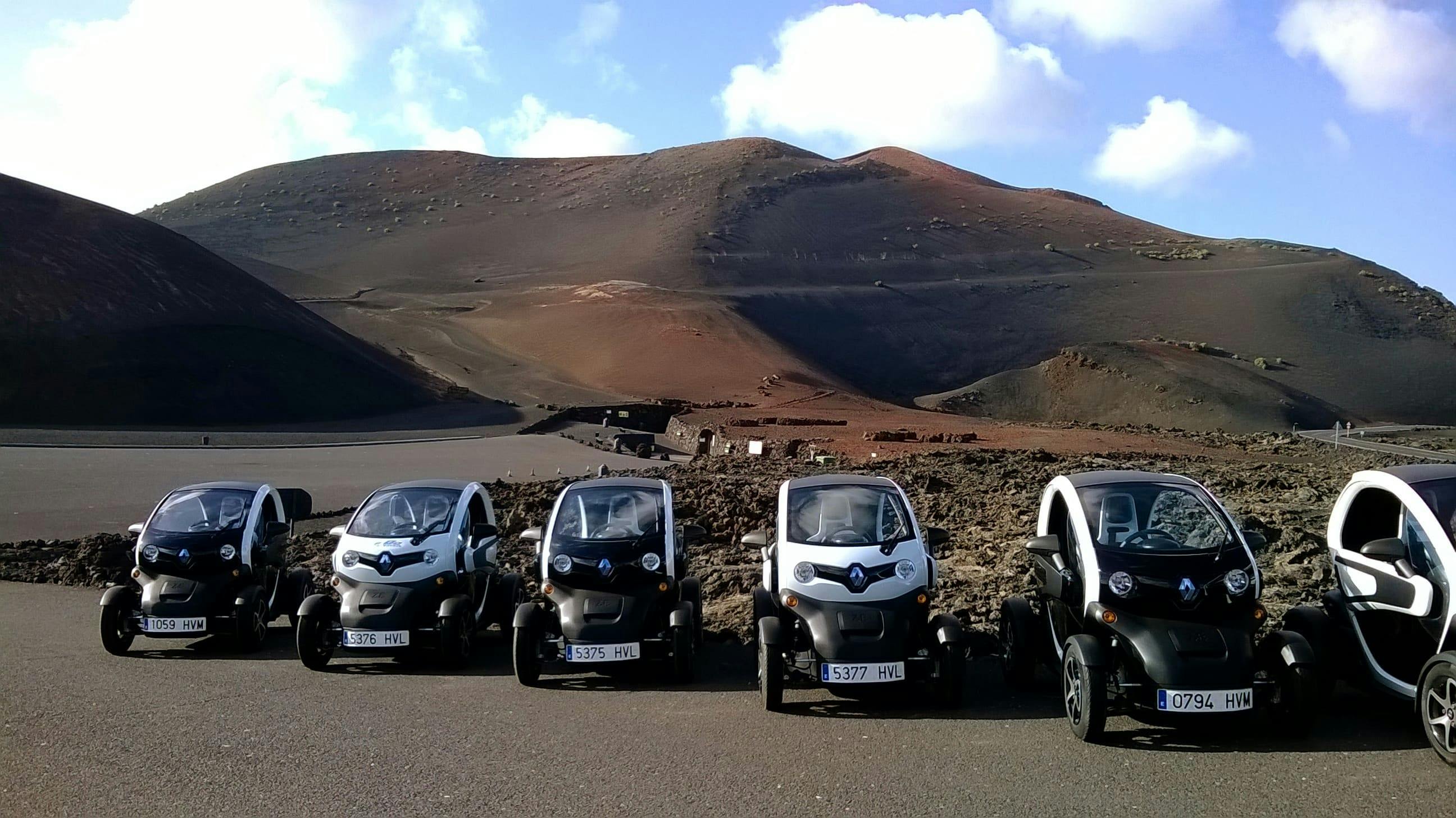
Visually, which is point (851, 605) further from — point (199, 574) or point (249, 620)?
point (199, 574)

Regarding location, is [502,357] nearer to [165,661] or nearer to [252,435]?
[252,435]

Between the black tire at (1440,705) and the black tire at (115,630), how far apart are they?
448 inches

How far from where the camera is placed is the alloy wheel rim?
707 cm

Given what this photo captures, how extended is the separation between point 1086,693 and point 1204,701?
76cm

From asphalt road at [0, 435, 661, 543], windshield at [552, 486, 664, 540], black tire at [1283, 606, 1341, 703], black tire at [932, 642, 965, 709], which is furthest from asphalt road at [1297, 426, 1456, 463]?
asphalt road at [0, 435, 661, 543]

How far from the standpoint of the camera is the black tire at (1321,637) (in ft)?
27.7

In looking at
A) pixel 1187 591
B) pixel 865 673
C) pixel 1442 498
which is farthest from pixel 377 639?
pixel 1442 498

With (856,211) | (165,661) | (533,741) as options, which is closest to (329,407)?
(165,661)

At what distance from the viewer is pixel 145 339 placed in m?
65.6

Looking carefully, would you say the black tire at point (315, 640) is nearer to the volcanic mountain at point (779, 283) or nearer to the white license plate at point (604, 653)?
the white license plate at point (604, 653)

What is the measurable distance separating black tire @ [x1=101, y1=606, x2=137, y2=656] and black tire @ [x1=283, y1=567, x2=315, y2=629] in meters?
1.67

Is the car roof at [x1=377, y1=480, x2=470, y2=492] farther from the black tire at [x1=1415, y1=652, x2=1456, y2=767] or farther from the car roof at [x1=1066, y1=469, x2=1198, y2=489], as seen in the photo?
the black tire at [x1=1415, y1=652, x2=1456, y2=767]

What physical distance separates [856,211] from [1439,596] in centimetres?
14198

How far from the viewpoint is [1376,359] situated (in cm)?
9506
